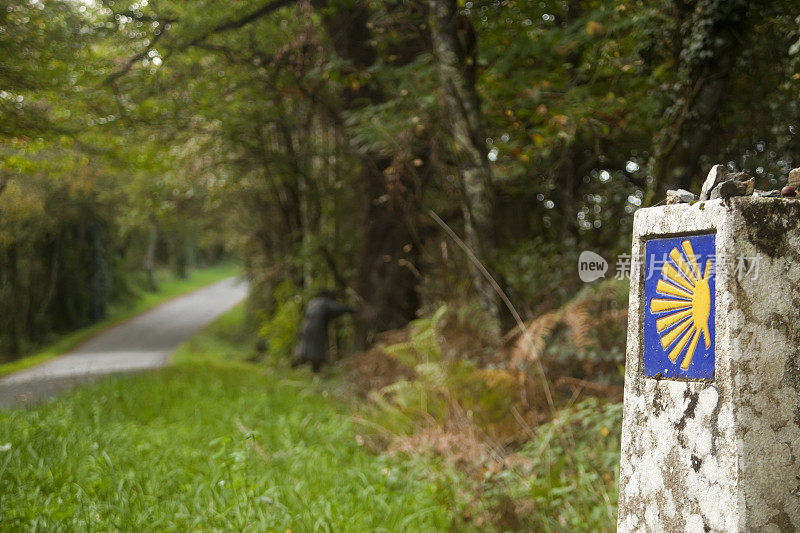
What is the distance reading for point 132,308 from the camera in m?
18.5

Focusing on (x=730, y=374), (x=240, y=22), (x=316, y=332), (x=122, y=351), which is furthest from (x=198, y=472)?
(x=122, y=351)

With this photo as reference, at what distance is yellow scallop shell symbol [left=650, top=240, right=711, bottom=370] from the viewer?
88.3 inches

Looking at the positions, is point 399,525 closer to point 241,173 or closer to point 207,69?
point 207,69

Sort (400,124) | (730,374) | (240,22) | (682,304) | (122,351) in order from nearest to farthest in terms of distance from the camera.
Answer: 1. (730,374)
2. (682,304)
3. (400,124)
4. (240,22)
5. (122,351)

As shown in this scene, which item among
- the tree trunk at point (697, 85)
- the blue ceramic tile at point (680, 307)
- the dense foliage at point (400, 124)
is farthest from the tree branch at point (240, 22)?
the blue ceramic tile at point (680, 307)

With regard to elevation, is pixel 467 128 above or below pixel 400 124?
below

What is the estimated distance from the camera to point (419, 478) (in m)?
4.79

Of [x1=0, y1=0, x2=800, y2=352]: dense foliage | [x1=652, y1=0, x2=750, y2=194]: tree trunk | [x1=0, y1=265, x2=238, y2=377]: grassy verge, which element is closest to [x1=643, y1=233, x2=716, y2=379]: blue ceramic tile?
[x1=0, y1=0, x2=800, y2=352]: dense foliage

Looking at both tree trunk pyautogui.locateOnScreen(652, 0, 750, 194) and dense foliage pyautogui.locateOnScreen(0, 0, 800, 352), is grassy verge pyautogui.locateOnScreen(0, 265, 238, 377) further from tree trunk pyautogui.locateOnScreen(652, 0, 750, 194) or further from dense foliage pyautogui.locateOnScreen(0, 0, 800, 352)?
tree trunk pyautogui.locateOnScreen(652, 0, 750, 194)

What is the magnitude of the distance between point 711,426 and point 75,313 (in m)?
11.6

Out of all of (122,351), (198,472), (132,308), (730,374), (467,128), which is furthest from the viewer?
(132,308)

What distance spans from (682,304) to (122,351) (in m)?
12.4

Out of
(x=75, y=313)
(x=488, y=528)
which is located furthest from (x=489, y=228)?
(x=75, y=313)

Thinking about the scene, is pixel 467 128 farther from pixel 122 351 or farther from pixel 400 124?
pixel 122 351
